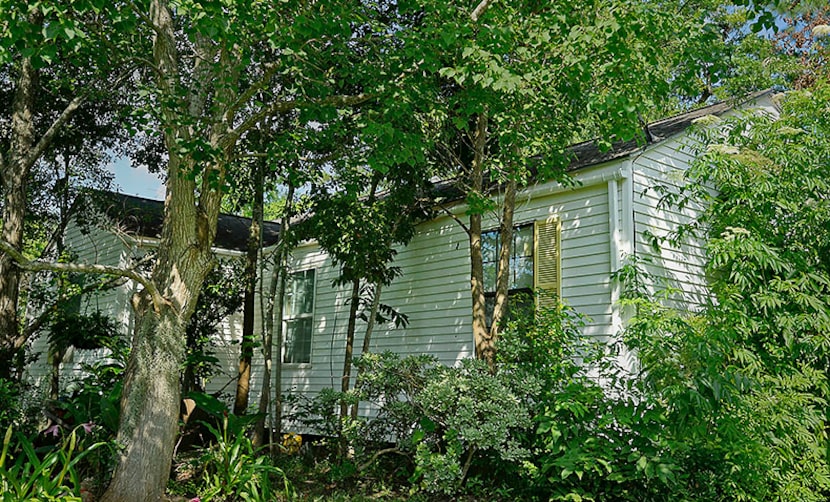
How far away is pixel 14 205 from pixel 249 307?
343 cm

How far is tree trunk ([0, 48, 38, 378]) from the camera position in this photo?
885cm

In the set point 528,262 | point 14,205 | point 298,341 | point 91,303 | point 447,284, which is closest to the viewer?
point 528,262

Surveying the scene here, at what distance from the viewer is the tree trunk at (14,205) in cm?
885

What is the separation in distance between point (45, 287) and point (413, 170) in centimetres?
725

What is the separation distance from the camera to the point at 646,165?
25.8 ft

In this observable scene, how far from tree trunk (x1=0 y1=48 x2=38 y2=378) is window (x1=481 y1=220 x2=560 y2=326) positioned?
20.5ft

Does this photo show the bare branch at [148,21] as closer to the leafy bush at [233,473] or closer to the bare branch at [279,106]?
the bare branch at [279,106]

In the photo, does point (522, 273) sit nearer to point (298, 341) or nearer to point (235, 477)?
point (235, 477)

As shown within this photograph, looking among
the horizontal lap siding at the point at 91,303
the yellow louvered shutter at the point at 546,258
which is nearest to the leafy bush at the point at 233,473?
the yellow louvered shutter at the point at 546,258

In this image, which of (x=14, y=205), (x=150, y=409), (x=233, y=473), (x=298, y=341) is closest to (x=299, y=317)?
(x=298, y=341)

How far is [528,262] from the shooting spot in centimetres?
849

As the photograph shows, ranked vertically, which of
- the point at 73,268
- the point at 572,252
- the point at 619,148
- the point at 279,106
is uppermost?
the point at 619,148

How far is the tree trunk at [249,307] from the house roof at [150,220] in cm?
95

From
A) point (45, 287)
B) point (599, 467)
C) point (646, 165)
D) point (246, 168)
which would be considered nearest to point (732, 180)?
point (646, 165)
